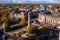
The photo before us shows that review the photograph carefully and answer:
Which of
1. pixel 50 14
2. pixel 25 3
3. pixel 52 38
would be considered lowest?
pixel 52 38

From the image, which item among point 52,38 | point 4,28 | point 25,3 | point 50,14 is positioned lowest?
point 52,38

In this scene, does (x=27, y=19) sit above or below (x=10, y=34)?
above

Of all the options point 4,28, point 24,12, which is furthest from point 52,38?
point 4,28

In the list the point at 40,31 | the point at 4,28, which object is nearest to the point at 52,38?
the point at 40,31

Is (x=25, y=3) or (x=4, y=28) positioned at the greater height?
(x=25, y=3)

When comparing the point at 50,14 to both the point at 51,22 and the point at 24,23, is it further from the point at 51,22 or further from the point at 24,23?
the point at 24,23

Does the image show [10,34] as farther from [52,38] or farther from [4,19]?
[52,38]
